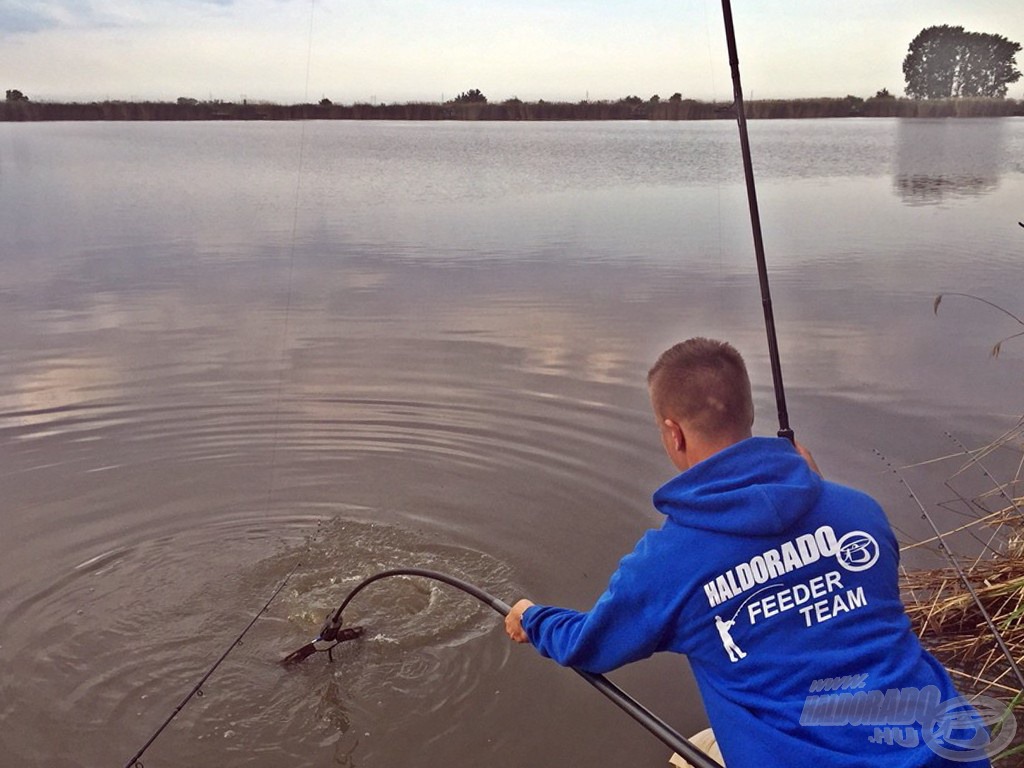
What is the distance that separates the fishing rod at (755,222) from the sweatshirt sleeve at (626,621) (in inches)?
38.9

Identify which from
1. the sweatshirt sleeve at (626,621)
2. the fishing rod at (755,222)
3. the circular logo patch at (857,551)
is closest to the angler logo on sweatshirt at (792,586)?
the circular logo patch at (857,551)

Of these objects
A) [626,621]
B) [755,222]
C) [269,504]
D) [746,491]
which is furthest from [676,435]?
[269,504]

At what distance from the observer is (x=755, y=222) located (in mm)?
3041

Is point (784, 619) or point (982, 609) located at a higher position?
point (784, 619)

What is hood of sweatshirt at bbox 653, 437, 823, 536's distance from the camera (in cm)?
179

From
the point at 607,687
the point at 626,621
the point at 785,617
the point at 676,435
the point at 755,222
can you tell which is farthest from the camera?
the point at 755,222

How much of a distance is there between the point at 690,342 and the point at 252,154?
29608mm

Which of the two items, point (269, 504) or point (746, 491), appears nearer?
point (746, 491)

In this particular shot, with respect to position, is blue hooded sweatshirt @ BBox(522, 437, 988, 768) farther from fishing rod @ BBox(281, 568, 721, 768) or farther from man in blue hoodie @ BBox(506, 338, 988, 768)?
fishing rod @ BBox(281, 568, 721, 768)

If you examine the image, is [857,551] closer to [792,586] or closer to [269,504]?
[792,586]

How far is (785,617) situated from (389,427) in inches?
194

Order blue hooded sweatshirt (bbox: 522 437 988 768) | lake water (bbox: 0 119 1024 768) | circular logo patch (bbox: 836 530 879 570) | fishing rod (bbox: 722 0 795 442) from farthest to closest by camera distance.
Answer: lake water (bbox: 0 119 1024 768) < fishing rod (bbox: 722 0 795 442) < circular logo patch (bbox: 836 530 879 570) < blue hooded sweatshirt (bbox: 522 437 988 768)

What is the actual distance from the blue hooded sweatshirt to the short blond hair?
104mm

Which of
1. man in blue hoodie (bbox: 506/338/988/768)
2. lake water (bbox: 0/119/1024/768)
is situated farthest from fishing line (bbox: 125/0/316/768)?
man in blue hoodie (bbox: 506/338/988/768)
